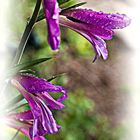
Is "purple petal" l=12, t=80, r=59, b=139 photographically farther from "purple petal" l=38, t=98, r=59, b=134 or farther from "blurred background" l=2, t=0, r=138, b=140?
"blurred background" l=2, t=0, r=138, b=140

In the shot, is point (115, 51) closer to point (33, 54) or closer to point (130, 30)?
point (130, 30)

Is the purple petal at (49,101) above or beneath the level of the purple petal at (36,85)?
beneath

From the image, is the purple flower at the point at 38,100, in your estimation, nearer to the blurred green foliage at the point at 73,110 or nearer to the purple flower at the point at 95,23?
the purple flower at the point at 95,23

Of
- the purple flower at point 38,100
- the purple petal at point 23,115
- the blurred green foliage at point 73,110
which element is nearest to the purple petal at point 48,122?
the purple flower at point 38,100

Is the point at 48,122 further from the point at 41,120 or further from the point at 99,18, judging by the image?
the point at 99,18

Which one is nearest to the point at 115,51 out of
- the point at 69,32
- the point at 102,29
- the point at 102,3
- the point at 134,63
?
the point at 134,63

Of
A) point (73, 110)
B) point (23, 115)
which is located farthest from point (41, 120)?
point (73, 110)

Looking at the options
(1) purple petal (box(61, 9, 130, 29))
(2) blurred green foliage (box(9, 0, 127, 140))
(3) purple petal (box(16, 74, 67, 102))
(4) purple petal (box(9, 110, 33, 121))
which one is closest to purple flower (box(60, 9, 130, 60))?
(1) purple petal (box(61, 9, 130, 29))
